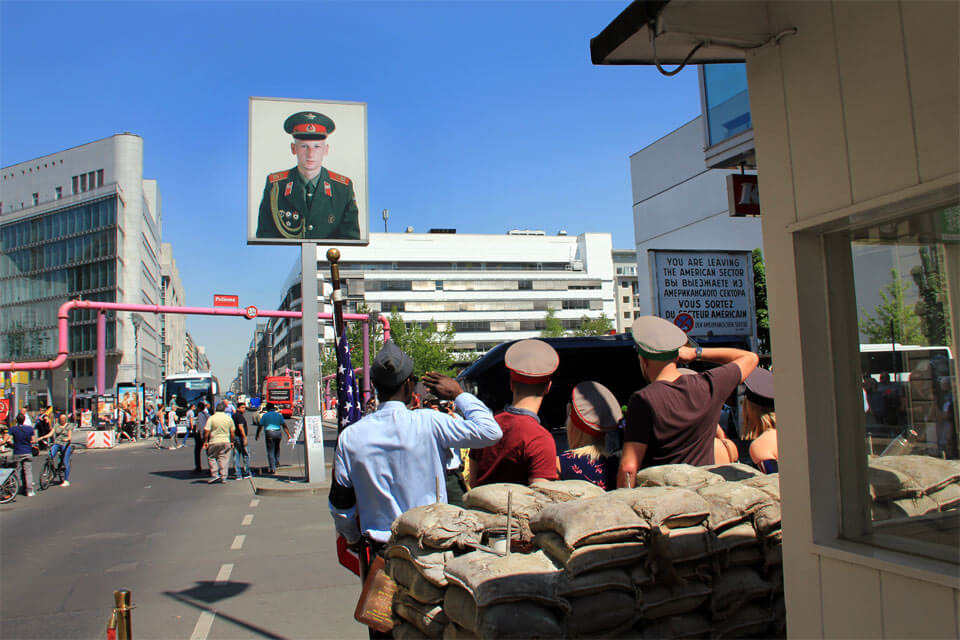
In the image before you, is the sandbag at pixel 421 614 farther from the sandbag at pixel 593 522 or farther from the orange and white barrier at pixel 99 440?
the orange and white barrier at pixel 99 440

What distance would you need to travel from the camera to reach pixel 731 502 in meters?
2.69

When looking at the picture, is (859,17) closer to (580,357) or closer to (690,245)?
(580,357)

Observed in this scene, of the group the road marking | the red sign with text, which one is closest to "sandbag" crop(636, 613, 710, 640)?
the road marking

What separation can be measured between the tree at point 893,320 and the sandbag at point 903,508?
503 millimetres

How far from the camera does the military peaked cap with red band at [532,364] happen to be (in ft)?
12.0

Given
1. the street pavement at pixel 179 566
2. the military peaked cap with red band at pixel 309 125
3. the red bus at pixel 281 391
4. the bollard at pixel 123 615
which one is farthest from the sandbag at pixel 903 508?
the red bus at pixel 281 391

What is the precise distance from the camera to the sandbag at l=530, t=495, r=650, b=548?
2.34 metres

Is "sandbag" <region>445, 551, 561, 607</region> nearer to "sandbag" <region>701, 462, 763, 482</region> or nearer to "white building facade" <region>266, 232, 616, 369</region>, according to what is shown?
"sandbag" <region>701, 462, 763, 482</region>

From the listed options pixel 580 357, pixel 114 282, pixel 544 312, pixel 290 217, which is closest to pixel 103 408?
pixel 114 282

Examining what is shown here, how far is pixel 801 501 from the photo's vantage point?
7.48 feet

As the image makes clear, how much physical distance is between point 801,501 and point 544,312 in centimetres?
9585

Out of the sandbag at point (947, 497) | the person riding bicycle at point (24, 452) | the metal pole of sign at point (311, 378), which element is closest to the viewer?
the sandbag at point (947, 497)

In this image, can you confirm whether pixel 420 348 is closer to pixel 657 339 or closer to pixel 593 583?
pixel 657 339

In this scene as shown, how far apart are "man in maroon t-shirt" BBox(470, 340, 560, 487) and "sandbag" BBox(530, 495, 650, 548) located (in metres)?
0.95
